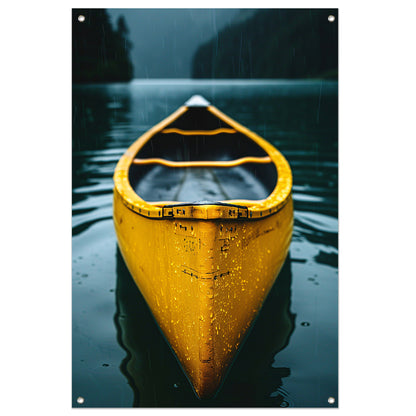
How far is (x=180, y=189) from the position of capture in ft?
12.3

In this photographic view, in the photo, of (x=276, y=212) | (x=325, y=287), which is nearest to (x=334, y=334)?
(x=325, y=287)

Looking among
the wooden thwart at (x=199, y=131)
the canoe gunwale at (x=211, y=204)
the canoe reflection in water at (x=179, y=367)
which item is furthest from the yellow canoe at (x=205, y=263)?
the wooden thwart at (x=199, y=131)

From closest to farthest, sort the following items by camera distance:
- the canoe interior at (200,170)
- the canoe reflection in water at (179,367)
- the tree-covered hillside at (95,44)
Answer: the canoe reflection in water at (179,367)
the tree-covered hillside at (95,44)
the canoe interior at (200,170)

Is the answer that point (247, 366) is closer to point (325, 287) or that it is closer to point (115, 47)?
point (325, 287)

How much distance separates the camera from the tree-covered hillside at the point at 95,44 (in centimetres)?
234

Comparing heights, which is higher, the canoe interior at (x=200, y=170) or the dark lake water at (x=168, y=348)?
the canoe interior at (x=200, y=170)

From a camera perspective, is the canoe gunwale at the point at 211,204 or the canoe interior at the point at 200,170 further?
the canoe interior at the point at 200,170

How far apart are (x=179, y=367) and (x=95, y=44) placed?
218 centimetres

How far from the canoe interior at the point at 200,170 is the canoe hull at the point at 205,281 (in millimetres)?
1206

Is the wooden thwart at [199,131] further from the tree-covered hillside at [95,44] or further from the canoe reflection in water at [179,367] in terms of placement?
the canoe reflection in water at [179,367]

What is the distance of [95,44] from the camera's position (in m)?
2.78

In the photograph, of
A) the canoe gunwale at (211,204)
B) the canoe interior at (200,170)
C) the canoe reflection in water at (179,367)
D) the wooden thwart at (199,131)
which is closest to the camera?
the canoe gunwale at (211,204)

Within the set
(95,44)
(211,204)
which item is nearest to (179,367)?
(211,204)

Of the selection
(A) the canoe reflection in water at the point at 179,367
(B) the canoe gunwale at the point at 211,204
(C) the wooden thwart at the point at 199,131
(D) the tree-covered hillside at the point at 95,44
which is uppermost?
→ (D) the tree-covered hillside at the point at 95,44
